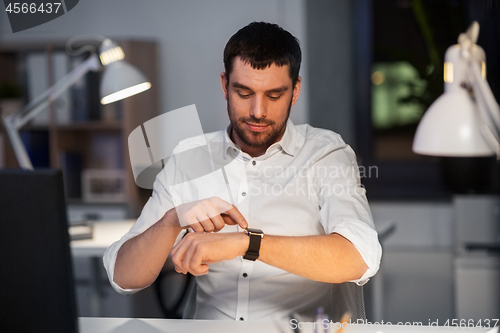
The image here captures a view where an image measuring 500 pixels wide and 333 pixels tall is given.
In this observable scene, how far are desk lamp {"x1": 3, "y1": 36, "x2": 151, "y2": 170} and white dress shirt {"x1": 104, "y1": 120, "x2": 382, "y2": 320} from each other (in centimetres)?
38

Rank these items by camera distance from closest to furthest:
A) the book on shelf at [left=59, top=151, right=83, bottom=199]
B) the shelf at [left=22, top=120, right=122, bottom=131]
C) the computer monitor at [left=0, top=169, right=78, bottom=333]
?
the computer monitor at [left=0, top=169, right=78, bottom=333] → the shelf at [left=22, top=120, right=122, bottom=131] → the book on shelf at [left=59, top=151, right=83, bottom=199]

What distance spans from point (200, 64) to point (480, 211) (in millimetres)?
1318

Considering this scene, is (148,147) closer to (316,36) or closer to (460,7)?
(316,36)

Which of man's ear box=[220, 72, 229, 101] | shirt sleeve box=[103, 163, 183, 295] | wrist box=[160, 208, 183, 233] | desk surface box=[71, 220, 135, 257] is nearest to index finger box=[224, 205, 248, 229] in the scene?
wrist box=[160, 208, 183, 233]

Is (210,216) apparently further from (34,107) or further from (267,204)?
(34,107)

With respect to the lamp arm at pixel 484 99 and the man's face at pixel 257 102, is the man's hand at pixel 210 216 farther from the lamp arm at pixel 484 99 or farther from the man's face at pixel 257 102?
the lamp arm at pixel 484 99

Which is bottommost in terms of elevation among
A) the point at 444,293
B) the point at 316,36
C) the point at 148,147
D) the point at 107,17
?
the point at 444,293

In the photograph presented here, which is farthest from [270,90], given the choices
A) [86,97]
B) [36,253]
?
[86,97]

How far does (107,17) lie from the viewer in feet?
4.37

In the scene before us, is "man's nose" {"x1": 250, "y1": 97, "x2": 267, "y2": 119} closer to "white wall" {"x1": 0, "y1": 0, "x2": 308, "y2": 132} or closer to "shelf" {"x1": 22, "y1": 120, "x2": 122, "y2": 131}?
"white wall" {"x1": 0, "y1": 0, "x2": 308, "y2": 132}

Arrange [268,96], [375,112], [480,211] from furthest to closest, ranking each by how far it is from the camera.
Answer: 1. [480,211]
2. [375,112]
3. [268,96]

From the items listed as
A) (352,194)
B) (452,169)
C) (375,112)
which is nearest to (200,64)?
(352,194)

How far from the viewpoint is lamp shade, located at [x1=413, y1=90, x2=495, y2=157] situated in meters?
1.15

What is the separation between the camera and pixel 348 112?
1.30 metres
